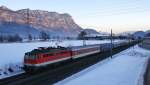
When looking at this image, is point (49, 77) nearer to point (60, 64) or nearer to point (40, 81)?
point (40, 81)

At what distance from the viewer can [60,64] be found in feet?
141

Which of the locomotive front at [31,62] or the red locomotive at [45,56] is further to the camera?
the red locomotive at [45,56]

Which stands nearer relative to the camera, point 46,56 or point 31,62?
point 31,62

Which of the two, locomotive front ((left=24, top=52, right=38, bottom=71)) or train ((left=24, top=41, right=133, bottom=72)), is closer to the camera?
locomotive front ((left=24, top=52, right=38, bottom=71))

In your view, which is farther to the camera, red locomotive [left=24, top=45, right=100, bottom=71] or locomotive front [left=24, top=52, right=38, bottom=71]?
red locomotive [left=24, top=45, right=100, bottom=71]

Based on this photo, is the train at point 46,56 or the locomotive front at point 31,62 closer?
the locomotive front at point 31,62

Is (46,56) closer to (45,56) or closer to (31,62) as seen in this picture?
(45,56)

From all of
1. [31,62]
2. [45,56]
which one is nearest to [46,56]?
[45,56]

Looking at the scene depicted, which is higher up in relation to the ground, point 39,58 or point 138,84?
point 39,58

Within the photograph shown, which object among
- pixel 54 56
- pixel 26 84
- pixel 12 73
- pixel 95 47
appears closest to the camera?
pixel 26 84

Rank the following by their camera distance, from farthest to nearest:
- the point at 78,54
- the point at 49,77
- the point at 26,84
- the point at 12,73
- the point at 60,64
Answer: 1. the point at 78,54
2. the point at 60,64
3. the point at 12,73
4. the point at 49,77
5. the point at 26,84

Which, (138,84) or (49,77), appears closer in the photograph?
(138,84)

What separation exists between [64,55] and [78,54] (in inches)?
381

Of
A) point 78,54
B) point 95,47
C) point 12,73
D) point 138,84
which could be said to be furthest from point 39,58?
point 95,47
